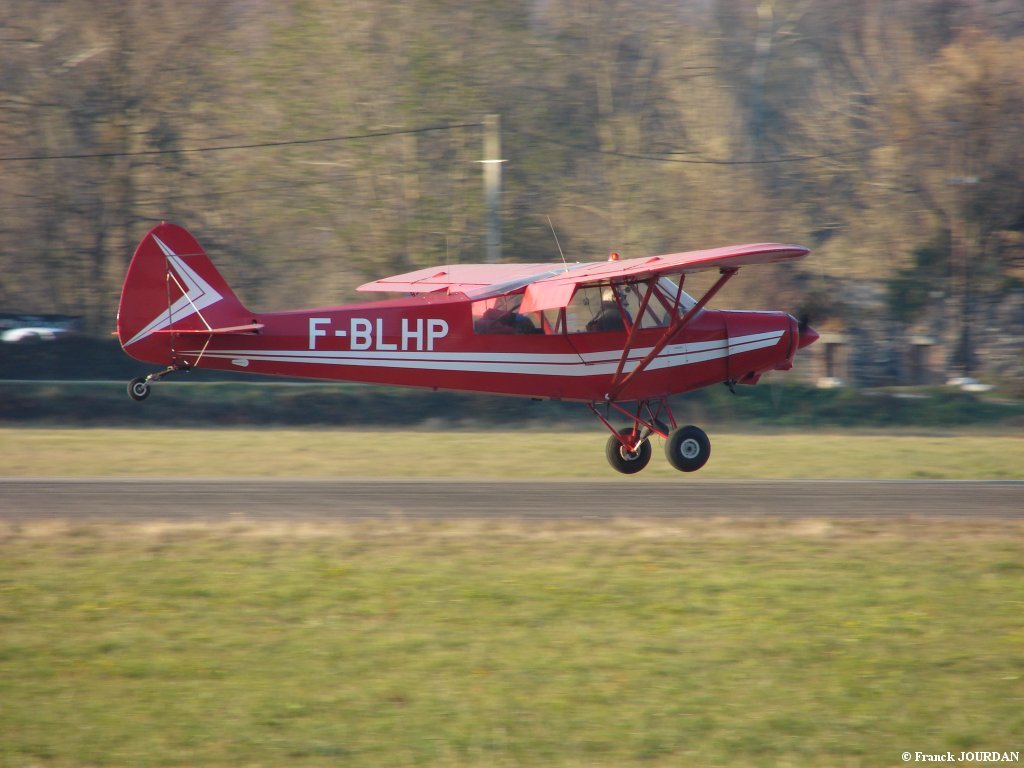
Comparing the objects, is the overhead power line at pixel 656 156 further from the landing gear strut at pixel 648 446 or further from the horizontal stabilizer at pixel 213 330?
the horizontal stabilizer at pixel 213 330

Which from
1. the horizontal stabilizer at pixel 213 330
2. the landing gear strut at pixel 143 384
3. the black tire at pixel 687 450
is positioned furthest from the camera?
the black tire at pixel 687 450

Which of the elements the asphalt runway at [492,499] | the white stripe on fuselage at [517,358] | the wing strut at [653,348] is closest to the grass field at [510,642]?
the asphalt runway at [492,499]

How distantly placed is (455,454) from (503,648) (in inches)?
509

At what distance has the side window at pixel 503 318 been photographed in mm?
15438

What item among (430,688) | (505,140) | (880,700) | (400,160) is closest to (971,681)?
(880,700)

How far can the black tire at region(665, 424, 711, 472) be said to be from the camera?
1622 cm

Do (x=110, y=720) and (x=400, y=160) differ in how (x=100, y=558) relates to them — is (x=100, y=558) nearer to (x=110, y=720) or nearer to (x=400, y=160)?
(x=110, y=720)

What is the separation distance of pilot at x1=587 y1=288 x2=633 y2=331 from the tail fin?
491cm

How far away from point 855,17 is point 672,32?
854cm

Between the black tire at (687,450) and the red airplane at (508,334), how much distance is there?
2 cm

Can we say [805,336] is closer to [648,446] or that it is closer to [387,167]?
[648,446]

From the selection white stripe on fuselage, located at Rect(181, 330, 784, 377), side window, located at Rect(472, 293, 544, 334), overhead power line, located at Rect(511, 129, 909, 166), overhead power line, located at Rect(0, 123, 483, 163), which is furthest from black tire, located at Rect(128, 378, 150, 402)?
overhead power line, located at Rect(511, 129, 909, 166)

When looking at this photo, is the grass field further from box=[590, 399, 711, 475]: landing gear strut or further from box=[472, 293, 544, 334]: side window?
box=[472, 293, 544, 334]: side window

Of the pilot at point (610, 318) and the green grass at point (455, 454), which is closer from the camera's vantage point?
the pilot at point (610, 318)
